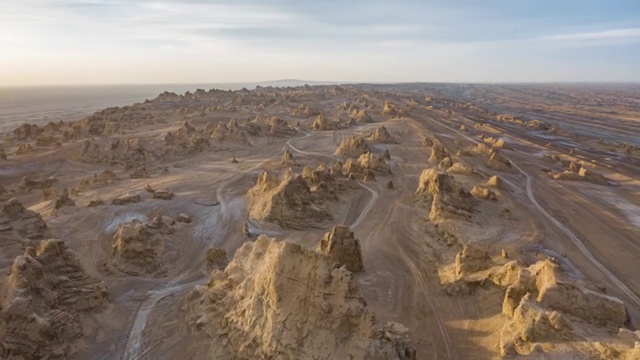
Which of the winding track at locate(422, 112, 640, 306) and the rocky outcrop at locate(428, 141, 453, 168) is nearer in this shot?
the winding track at locate(422, 112, 640, 306)

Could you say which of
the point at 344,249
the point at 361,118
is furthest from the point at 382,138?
the point at 344,249

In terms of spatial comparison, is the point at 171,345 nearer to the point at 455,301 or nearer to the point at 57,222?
the point at 455,301

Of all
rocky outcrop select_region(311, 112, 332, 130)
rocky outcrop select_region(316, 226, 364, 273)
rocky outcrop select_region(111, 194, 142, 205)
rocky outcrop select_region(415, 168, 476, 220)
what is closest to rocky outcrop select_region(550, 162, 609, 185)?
rocky outcrop select_region(415, 168, 476, 220)

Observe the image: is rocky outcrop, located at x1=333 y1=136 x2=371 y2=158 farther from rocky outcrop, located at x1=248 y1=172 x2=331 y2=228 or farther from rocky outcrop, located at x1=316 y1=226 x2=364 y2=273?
rocky outcrop, located at x1=316 y1=226 x2=364 y2=273

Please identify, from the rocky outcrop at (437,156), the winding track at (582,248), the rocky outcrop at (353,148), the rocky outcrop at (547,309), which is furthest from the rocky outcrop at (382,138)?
the rocky outcrop at (547,309)

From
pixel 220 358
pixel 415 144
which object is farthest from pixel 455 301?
pixel 415 144

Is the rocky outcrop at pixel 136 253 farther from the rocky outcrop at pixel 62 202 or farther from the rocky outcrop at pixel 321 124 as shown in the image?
the rocky outcrop at pixel 321 124
